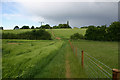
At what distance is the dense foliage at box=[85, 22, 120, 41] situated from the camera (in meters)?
42.1

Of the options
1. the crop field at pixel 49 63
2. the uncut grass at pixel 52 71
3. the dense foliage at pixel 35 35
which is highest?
the dense foliage at pixel 35 35

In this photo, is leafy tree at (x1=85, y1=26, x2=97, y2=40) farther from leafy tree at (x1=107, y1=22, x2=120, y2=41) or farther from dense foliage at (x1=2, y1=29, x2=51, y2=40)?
dense foliage at (x1=2, y1=29, x2=51, y2=40)

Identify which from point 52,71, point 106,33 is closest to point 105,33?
point 106,33

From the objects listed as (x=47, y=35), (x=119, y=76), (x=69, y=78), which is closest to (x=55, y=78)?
(x=69, y=78)

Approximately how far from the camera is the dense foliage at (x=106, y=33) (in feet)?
138

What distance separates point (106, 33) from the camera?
42.7 meters

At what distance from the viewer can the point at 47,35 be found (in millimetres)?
45406

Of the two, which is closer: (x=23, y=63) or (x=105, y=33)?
(x=23, y=63)

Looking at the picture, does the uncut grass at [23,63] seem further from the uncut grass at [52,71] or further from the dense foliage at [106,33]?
the dense foliage at [106,33]

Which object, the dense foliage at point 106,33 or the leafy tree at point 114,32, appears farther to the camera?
the dense foliage at point 106,33

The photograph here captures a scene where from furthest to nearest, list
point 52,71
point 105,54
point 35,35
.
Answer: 1. point 35,35
2. point 105,54
3. point 52,71

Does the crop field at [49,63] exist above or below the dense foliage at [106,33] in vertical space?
below

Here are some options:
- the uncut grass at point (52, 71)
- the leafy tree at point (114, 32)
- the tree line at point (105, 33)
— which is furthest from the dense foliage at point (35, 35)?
the uncut grass at point (52, 71)

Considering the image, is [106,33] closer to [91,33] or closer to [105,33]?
[105,33]
